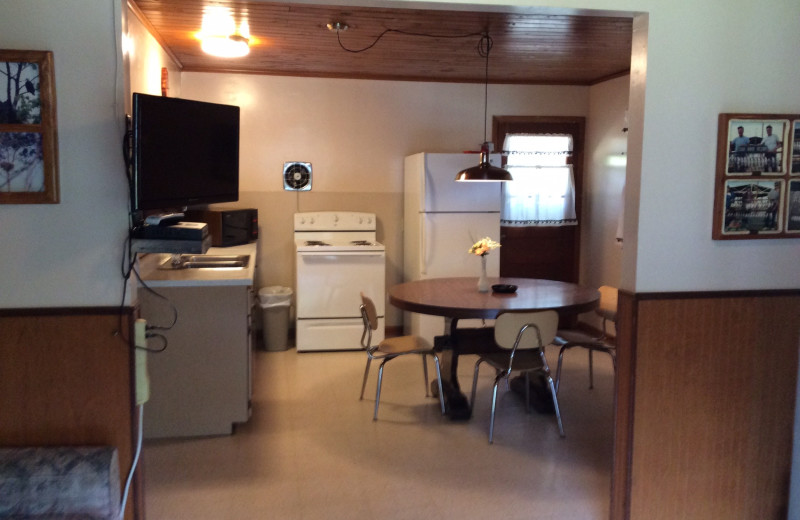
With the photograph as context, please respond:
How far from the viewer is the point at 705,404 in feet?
8.01

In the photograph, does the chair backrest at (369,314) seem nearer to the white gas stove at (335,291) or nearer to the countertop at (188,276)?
the countertop at (188,276)

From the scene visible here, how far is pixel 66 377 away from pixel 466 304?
2075mm

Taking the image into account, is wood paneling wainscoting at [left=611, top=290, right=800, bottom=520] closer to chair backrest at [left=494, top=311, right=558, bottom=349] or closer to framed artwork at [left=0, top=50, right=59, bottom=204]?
chair backrest at [left=494, top=311, right=558, bottom=349]

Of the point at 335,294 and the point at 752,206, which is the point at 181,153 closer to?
the point at 752,206

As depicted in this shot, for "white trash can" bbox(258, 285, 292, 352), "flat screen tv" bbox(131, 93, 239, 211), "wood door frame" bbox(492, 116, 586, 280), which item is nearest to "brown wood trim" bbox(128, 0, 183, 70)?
"flat screen tv" bbox(131, 93, 239, 211)

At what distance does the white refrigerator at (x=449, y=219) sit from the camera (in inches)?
204

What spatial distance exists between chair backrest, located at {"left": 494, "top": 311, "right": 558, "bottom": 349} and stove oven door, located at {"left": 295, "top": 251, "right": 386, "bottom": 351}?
2053 millimetres

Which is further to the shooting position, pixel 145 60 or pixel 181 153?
pixel 145 60

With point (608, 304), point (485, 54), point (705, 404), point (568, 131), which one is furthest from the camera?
point (568, 131)

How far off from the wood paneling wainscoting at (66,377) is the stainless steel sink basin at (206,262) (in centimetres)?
179

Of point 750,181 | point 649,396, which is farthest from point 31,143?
point 750,181

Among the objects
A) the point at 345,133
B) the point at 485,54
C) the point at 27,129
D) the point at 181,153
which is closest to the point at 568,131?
the point at 485,54

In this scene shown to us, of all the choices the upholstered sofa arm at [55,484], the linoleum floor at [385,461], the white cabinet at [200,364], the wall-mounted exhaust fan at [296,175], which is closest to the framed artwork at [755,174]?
the linoleum floor at [385,461]

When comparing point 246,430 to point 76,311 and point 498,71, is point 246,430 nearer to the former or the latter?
point 76,311
